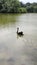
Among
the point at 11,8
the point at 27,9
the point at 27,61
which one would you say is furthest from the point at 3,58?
the point at 27,9

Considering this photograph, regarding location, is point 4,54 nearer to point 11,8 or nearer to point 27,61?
point 27,61

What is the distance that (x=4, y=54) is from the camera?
22.0 ft

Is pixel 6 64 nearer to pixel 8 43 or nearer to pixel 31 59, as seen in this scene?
pixel 31 59

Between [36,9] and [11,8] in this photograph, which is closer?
[11,8]

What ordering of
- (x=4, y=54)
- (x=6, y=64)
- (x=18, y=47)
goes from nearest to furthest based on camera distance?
(x=6, y=64)
(x=4, y=54)
(x=18, y=47)

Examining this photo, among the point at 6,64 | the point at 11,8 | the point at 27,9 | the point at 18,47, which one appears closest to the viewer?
the point at 6,64

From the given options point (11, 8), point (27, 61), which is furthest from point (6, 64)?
point (11, 8)

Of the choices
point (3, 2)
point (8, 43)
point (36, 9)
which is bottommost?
point (36, 9)

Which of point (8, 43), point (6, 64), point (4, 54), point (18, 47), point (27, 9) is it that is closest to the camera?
point (6, 64)

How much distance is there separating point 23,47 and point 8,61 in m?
1.87

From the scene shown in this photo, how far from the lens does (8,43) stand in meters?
8.39

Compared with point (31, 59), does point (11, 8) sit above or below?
below

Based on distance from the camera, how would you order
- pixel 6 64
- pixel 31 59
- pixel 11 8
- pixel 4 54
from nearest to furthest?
pixel 6 64 → pixel 31 59 → pixel 4 54 → pixel 11 8

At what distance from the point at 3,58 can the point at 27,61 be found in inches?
31.9
